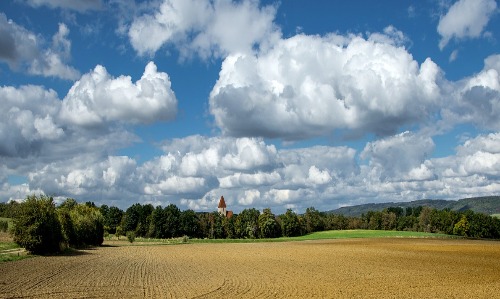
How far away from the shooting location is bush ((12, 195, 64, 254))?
50.0 m

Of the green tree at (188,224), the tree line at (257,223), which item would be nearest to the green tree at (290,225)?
the tree line at (257,223)

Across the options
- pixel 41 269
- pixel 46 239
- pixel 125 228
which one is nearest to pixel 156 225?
pixel 125 228

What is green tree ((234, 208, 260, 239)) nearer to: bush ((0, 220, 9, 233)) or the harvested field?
bush ((0, 220, 9, 233))

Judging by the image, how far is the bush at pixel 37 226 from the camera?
50031 millimetres

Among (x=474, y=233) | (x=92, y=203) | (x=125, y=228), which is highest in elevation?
(x=92, y=203)

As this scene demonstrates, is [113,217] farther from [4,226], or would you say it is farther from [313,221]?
[313,221]

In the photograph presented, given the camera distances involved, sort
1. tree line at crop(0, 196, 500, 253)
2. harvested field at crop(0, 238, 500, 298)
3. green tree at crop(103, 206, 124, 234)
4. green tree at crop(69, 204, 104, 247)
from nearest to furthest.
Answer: harvested field at crop(0, 238, 500, 298)
green tree at crop(69, 204, 104, 247)
tree line at crop(0, 196, 500, 253)
green tree at crop(103, 206, 124, 234)

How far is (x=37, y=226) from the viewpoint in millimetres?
49812

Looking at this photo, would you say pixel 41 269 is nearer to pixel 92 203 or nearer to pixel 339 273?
pixel 339 273

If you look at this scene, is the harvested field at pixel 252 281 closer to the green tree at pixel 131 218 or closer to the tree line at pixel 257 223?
the tree line at pixel 257 223

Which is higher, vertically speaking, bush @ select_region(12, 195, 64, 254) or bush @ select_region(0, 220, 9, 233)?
bush @ select_region(0, 220, 9, 233)

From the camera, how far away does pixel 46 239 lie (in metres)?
51.9

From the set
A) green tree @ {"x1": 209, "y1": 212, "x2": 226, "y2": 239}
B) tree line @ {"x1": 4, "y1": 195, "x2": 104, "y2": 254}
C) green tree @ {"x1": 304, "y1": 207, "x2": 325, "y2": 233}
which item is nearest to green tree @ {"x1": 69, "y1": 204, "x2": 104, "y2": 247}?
tree line @ {"x1": 4, "y1": 195, "x2": 104, "y2": 254}

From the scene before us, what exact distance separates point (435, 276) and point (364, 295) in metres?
12.7
